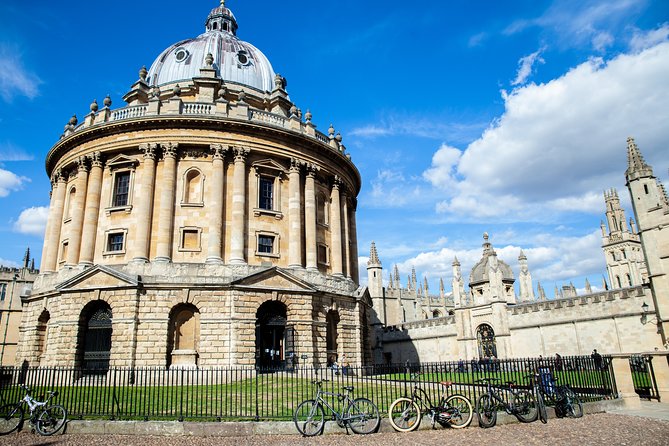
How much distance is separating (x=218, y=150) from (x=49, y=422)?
18.4m

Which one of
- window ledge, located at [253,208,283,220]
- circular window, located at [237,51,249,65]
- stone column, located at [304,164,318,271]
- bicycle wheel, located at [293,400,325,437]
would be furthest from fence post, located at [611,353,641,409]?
circular window, located at [237,51,249,65]

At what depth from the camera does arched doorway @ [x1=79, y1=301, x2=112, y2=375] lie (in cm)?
2448

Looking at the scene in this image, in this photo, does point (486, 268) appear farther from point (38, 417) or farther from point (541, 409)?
point (38, 417)

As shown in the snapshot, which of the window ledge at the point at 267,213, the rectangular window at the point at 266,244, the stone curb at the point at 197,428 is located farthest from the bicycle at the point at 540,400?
the window ledge at the point at 267,213

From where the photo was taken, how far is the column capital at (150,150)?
27.7m

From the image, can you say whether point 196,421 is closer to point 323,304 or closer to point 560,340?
point 323,304

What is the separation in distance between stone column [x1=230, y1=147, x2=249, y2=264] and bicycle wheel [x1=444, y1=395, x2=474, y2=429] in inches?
645

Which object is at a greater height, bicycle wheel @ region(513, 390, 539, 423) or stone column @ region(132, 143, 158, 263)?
stone column @ region(132, 143, 158, 263)

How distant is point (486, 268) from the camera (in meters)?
39.2

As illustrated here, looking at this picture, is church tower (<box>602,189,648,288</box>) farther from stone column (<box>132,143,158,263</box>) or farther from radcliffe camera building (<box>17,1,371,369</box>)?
stone column (<box>132,143,158,263</box>)

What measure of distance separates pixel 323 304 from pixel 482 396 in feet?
53.9

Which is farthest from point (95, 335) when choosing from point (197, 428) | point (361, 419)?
point (361, 419)

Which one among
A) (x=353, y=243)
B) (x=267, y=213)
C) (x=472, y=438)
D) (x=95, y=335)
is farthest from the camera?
Result: (x=353, y=243)

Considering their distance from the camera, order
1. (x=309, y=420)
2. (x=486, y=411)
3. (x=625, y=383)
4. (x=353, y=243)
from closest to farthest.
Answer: (x=309, y=420), (x=486, y=411), (x=625, y=383), (x=353, y=243)
